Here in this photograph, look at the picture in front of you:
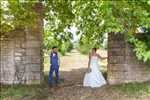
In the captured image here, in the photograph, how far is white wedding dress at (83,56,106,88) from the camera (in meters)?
16.6

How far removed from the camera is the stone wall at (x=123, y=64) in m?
16.2

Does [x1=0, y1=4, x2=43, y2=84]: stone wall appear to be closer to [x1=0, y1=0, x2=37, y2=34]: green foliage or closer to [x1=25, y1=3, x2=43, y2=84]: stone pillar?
[x1=25, y1=3, x2=43, y2=84]: stone pillar

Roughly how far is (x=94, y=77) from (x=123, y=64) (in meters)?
1.12

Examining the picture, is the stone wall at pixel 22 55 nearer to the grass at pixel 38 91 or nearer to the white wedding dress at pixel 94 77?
the grass at pixel 38 91

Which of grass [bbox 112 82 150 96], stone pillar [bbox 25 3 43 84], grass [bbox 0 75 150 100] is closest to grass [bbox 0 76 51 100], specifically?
grass [bbox 0 75 150 100]

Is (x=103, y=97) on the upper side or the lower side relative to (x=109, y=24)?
lower

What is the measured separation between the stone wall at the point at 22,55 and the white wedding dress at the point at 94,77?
1.69 metres

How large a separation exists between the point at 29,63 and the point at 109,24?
4.43 metres

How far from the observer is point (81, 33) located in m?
19.0

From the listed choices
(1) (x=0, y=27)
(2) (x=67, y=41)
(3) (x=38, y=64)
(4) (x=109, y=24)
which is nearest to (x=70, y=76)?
(2) (x=67, y=41)

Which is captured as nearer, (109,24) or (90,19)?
(109,24)

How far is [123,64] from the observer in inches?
639

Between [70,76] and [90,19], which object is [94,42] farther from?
[70,76]

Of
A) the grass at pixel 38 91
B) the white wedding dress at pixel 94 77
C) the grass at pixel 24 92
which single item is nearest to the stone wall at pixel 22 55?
the grass at pixel 24 92
